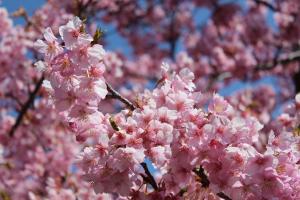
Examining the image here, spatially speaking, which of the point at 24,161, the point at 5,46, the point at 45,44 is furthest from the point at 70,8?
the point at 45,44

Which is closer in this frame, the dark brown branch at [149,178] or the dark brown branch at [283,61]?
the dark brown branch at [149,178]

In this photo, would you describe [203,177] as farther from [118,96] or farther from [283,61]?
[283,61]

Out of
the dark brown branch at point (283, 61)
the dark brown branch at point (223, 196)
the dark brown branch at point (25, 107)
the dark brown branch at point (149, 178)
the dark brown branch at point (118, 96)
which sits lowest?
the dark brown branch at point (223, 196)

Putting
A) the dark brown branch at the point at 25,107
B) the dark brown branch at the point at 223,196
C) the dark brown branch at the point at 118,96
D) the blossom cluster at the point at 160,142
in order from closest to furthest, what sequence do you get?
Answer: 1. the blossom cluster at the point at 160,142
2. the dark brown branch at the point at 223,196
3. the dark brown branch at the point at 118,96
4. the dark brown branch at the point at 25,107

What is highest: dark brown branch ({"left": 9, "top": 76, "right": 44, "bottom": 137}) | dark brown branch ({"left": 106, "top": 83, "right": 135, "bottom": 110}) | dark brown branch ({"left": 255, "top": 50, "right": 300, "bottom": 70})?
dark brown branch ({"left": 255, "top": 50, "right": 300, "bottom": 70})

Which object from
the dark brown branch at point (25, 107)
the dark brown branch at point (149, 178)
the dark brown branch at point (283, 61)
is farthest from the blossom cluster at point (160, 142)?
the dark brown branch at point (283, 61)

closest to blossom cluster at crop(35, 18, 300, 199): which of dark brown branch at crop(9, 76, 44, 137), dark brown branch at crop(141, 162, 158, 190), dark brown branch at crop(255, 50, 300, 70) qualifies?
dark brown branch at crop(141, 162, 158, 190)

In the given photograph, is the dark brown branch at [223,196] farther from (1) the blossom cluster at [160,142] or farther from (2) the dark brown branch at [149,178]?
(2) the dark brown branch at [149,178]

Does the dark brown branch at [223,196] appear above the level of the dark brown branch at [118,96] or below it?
below

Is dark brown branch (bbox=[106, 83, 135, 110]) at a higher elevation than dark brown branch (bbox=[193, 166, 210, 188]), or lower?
higher

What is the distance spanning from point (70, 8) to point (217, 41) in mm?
4682

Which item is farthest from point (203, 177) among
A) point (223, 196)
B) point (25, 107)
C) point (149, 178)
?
point (25, 107)

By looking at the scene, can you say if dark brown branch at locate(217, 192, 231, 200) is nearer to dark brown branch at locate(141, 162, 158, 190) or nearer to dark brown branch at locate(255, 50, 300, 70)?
dark brown branch at locate(141, 162, 158, 190)

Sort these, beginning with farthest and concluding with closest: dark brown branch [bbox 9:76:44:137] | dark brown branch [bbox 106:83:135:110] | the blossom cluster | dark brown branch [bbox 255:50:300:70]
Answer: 1. dark brown branch [bbox 255:50:300:70]
2. dark brown branch [bbox 9:76:44:137]
3. dark brown branch [bbox 106:83:135:110]
4. the blossom cluster
